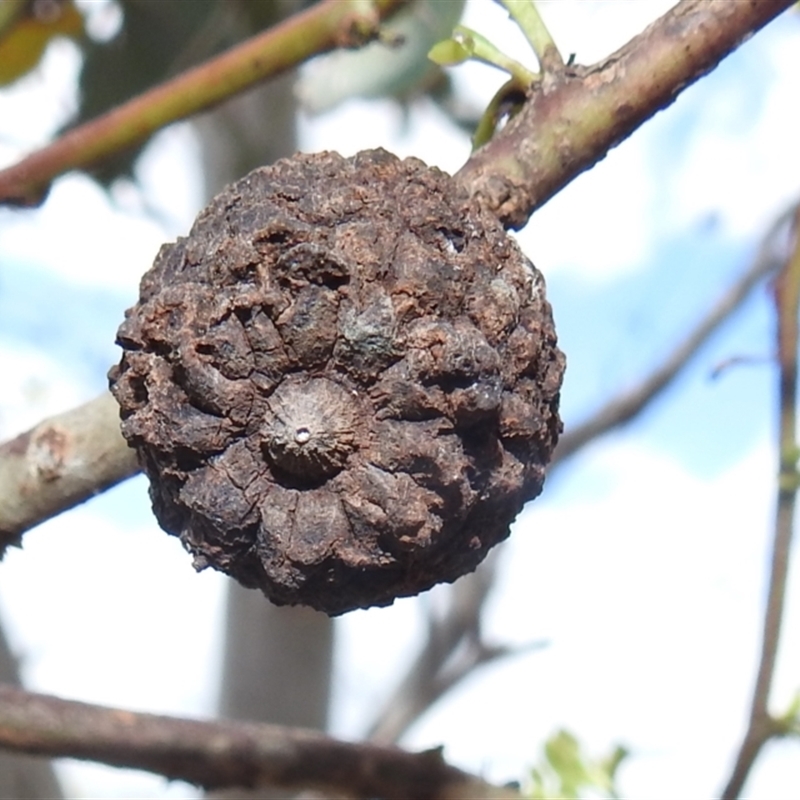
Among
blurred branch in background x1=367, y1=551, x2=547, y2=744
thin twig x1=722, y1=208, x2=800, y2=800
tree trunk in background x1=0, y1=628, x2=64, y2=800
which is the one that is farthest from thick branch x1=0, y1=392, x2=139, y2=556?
blurred branch in background x1=367, y1=551, x2=547, y2=744

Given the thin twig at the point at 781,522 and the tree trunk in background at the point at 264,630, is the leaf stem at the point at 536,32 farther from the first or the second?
the tree trunk in background at the point at 264,630

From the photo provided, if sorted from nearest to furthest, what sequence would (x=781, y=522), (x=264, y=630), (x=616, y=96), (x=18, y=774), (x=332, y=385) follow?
(x=332, y=385) → (x=616, y=96) → (x=781, y=522) → (x=18, y=774) → (x=264, y=630)

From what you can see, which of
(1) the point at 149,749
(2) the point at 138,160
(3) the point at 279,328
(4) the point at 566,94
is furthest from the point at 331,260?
(2) the point at 138,160

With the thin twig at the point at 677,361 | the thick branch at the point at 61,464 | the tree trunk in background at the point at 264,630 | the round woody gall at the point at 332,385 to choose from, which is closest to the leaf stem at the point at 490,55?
the round woody gall at the point at 332,385

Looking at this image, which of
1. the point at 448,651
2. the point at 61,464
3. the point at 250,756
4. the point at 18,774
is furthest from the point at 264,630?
the point at 61,464

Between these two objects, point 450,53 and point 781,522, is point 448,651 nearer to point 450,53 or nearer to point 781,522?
point 781,522

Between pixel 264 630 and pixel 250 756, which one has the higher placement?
pixel 264 630

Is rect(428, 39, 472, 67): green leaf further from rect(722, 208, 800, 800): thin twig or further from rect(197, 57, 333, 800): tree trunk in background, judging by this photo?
rect(197, 57, 333, 800): tree trunk in background

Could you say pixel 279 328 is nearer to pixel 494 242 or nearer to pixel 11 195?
pixel 494 242
